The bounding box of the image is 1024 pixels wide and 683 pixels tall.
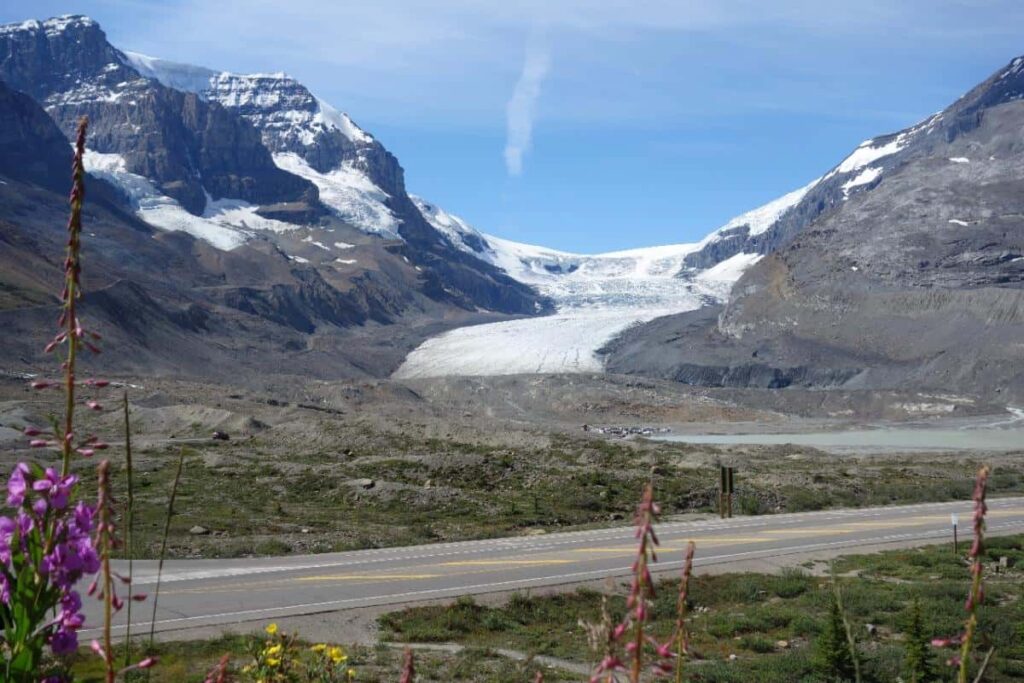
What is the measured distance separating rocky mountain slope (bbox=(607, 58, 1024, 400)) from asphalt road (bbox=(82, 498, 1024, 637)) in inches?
3758

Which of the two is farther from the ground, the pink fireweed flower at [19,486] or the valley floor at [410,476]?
the pink fireweed flower at [19,486]

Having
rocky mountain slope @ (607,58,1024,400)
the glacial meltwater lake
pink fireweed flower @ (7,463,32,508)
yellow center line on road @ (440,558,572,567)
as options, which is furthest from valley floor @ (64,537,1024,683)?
rocky mountain slope @ (607,58,1024,400)

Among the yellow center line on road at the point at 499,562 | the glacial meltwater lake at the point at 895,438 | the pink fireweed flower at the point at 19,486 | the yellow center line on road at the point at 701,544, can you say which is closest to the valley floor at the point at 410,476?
the yellow center line on road at the point at 499,562

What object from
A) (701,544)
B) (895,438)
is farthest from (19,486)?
(895,438)

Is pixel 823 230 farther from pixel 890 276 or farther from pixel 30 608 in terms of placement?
pixel 30 608

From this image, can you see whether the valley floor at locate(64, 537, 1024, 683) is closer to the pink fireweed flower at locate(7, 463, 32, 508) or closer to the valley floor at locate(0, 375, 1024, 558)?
the valley floor at locate(0, 375, 1024, 558)

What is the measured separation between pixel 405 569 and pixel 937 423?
9459 centimetres

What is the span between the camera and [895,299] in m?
144

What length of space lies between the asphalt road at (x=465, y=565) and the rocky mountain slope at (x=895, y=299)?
9546 cm

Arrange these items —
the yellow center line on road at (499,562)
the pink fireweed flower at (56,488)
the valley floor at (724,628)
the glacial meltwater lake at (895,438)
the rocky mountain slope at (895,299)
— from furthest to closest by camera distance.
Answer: the rocky mountain slope at (895,299) → the glacial meltwater lake at (895,438) → the yellow center line on road at (499,562) → the valley floor at (724,628) → the pink fireweed flower at (56,488)

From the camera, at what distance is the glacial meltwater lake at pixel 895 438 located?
83.1m

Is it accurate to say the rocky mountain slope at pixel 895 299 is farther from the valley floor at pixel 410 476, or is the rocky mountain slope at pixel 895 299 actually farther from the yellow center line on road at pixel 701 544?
the yellow center line on road at pixel 701 544

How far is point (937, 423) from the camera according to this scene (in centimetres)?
10588

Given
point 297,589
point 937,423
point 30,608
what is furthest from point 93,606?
point 937,423
